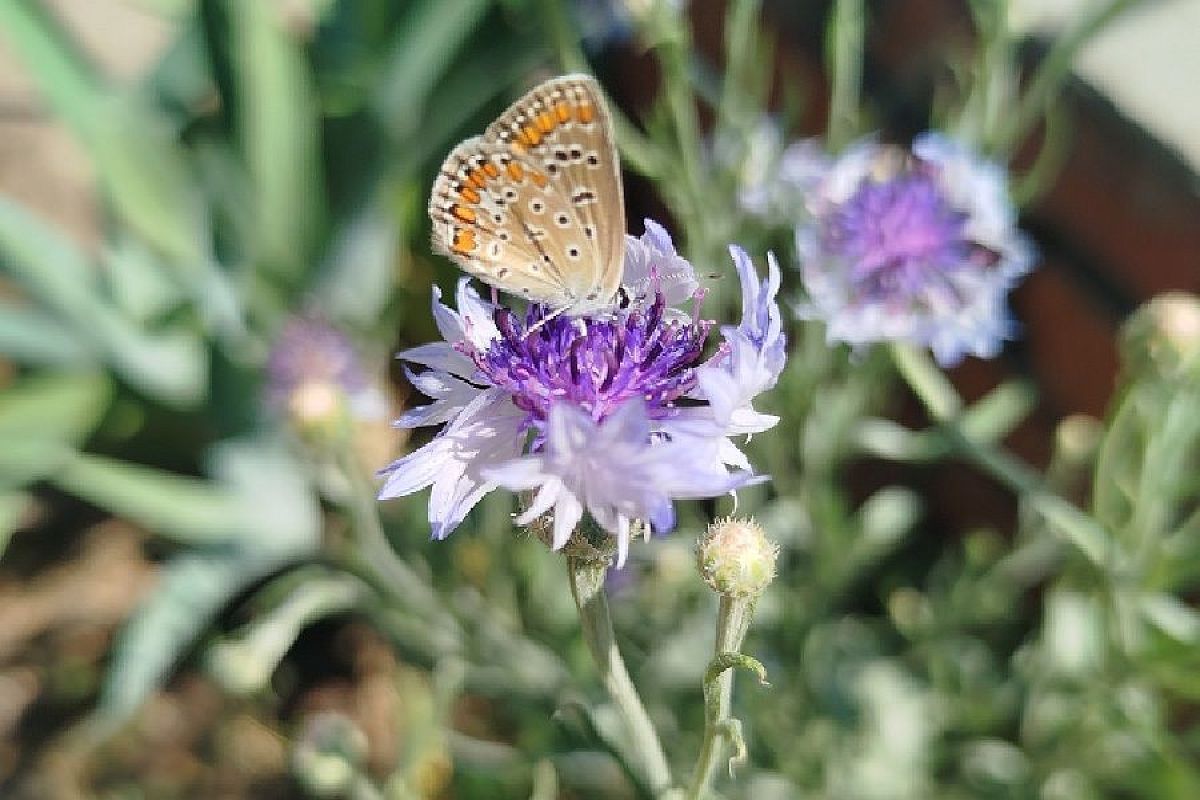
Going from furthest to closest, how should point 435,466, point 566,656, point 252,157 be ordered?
point 252,157 < point 566,656 < point 435,466

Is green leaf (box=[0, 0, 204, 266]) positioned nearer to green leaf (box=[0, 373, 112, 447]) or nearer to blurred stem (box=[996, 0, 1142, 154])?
green leaf (box=[0, 373, 112, 447])

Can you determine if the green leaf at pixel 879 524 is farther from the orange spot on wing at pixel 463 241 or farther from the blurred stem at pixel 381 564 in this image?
the orange spot on wing at pixel 463 241

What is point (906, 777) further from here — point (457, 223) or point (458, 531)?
point (457, 223)

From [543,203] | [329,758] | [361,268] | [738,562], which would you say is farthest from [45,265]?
[738,562]

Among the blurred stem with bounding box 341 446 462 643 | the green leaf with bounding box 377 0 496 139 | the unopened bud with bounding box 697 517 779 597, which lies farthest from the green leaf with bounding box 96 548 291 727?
the unopened bud with bounding box 697 517 779 597

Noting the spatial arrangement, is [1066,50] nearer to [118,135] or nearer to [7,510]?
[118,135]

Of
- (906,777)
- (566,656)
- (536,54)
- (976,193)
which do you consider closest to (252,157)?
(536,54)
